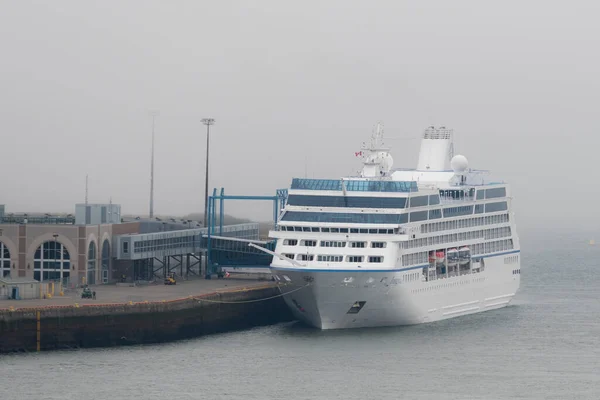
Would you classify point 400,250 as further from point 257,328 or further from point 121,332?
point 121,332

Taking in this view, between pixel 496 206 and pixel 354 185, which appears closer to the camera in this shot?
pixel 354 185

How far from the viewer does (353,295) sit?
7675 cm

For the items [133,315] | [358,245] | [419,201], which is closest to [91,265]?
[133,315]

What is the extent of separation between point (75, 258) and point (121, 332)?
11967 millimetres

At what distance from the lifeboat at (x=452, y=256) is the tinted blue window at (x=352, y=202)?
701 centimetres

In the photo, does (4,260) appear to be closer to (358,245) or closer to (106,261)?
(106,261)

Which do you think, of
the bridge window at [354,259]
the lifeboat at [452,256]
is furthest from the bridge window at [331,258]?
the lifeboat at [452,256]

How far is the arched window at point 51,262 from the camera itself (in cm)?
8488

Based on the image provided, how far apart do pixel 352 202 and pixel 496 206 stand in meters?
15.8

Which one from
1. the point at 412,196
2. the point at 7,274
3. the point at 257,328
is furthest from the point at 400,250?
the point at 7,274

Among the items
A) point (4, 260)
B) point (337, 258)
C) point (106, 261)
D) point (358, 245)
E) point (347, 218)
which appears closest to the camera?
point (337, 258)

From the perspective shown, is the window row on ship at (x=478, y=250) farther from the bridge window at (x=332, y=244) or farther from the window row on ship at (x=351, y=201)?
the bridge window at (x=332, y=244)

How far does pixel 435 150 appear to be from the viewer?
97875 mm

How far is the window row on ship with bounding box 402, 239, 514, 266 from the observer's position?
8038 cm
